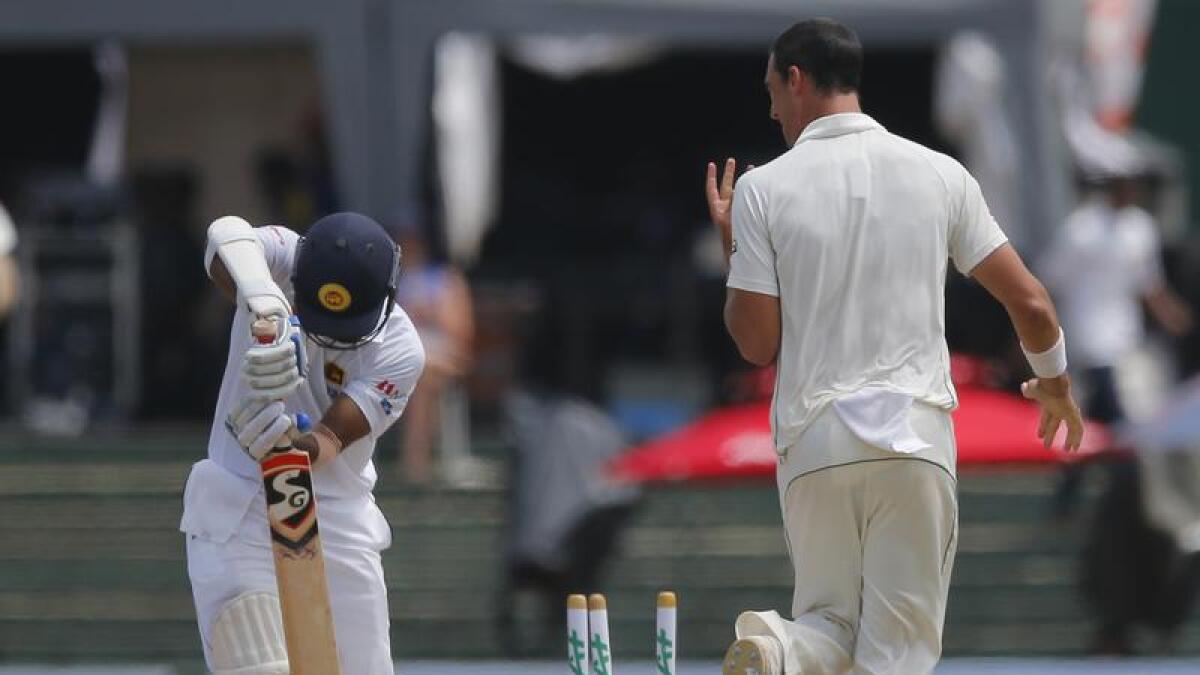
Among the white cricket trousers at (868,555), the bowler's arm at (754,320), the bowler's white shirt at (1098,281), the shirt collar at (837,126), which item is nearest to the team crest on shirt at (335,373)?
the bowler's arm at (754,320)

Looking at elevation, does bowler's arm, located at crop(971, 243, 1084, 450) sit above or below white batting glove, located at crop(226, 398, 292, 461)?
above

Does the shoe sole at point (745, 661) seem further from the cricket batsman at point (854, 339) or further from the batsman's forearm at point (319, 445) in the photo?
the batsman's forearm at point (319, 445)

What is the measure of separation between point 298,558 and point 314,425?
401 millimetres

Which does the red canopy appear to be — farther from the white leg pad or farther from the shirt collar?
the white leg pad

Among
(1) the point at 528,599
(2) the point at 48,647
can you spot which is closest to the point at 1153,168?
(1) the point at 528,599

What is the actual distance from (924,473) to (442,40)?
26.0 feet

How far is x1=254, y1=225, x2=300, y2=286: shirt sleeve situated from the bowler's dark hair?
1184 mm

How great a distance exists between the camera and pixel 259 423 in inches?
203

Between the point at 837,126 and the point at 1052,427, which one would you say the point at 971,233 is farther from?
the point at 1052,427

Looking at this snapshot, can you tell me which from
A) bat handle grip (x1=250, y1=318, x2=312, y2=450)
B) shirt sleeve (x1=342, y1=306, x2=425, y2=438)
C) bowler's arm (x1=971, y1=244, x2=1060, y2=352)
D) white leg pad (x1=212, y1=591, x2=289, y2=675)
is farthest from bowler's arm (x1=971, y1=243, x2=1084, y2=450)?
white leg pad (x1=212, y1=591, x2=289, y2=675)

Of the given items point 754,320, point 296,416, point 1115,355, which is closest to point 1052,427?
point 754,320

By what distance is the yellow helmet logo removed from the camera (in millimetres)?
5391

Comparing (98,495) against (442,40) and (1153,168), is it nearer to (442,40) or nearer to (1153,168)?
(442,40)

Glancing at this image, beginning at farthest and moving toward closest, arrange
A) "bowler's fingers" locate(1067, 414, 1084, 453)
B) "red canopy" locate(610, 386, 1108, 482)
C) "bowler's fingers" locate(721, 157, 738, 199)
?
"red canopy" locate(610, 386, 1108, 482) < "bowler's fingers" locate(1067, 414, 1084, 453) < "bowler's fingers" locate(721, 157, 738, 199)
